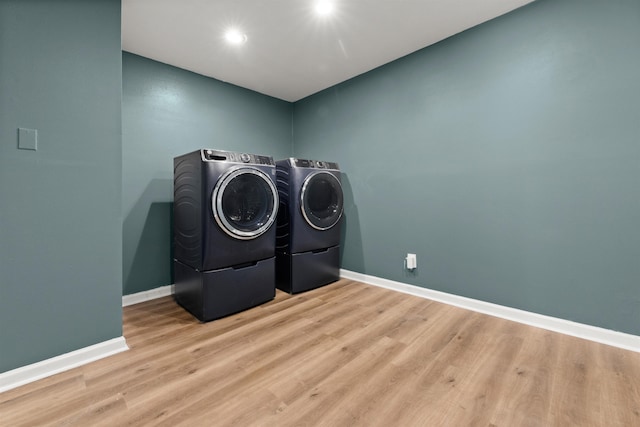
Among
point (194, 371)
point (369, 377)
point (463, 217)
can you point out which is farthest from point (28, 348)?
point (463, 217)

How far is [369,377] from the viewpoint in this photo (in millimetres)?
1358

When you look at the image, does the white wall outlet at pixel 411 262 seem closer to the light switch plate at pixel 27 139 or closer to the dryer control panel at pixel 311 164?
the dryer control panel at pixel 311 164

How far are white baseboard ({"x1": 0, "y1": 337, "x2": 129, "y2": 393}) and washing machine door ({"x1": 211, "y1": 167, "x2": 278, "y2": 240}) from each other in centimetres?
93

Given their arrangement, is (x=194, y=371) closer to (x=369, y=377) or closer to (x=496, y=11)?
(x=369, y=377)

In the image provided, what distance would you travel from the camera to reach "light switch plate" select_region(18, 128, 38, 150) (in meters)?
1.31

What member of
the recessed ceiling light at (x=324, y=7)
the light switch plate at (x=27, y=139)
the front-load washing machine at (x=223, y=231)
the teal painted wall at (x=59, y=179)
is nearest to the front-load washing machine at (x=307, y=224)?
the front-load washing machine at (x=223, y=231)

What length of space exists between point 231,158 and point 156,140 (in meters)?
1.05

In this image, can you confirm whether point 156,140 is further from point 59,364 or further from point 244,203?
point 59,364

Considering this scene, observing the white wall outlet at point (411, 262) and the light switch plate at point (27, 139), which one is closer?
the light switch plate at point (27, 139)

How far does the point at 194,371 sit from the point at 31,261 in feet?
3.24

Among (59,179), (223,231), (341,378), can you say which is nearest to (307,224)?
(223,231)

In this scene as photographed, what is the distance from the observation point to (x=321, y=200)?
2.79m

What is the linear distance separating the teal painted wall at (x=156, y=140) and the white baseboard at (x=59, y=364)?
36.7 inches

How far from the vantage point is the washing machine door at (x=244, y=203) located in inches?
76.2
